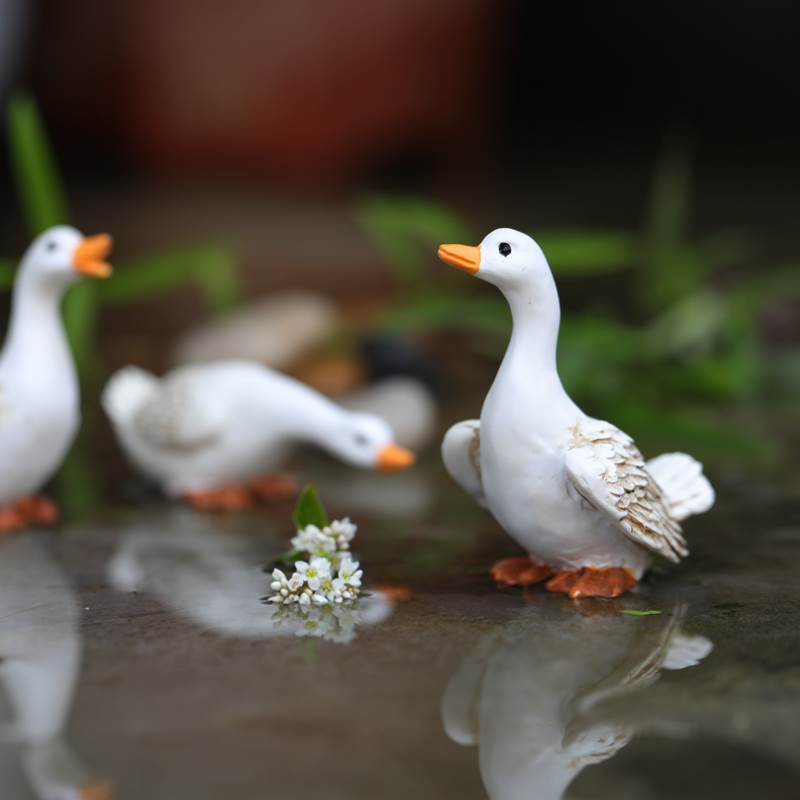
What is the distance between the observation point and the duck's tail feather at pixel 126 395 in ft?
7.66

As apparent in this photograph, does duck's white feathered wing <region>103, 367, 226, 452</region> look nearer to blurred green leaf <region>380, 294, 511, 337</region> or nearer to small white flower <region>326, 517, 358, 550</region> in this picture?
small white flower <region>326, 517, 358, 550</region>

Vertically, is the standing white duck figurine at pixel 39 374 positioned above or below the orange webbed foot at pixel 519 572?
above

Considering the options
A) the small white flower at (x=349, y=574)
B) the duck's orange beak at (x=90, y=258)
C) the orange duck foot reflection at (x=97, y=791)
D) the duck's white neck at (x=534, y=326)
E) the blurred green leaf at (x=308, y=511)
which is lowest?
the small white flower at (x=349, y=574)

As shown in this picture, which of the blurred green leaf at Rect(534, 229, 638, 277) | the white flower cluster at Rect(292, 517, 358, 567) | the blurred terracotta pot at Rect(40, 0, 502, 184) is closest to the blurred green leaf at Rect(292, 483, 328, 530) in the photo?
the white flower cluster at Rect(292, 517, 358, 567)

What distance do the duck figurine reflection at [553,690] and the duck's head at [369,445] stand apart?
0.52 m

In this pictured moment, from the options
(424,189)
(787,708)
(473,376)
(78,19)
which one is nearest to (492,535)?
(787,708)

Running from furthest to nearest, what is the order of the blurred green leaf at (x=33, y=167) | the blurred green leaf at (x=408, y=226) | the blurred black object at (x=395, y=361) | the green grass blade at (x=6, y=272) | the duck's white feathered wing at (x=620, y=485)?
the blurred green leaf at (x=408, y=226), the blurred black object at (x=395, y=361), the blurred green leaf at (x=33, y=167), the green grass blade at (x=6, y=272), the duck's white feathered wing at (x=620, y=485)

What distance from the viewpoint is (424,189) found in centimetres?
597

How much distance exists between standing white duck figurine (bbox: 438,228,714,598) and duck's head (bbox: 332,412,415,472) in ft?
1.34

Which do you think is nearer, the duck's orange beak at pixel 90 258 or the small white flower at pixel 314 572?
the small white flower at pixel 314 572

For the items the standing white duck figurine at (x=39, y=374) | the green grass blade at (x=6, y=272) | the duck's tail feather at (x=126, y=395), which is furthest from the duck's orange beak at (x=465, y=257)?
the green grass blade at (x=6, y=272)

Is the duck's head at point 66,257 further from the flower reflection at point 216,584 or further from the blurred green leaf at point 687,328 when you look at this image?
the blurred green leaf at point 687,328

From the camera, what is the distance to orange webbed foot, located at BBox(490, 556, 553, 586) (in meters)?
1.79

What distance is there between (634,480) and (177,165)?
463 cm
